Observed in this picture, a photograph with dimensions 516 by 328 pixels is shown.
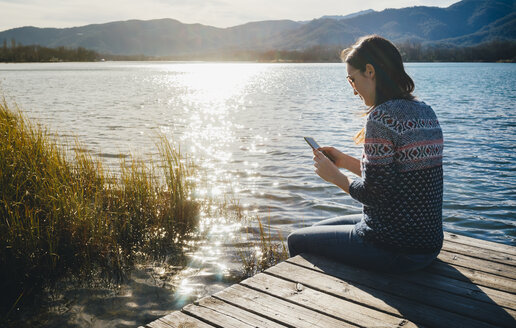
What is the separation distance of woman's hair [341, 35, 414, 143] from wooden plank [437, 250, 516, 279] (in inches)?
63.4

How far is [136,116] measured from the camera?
1980 cm

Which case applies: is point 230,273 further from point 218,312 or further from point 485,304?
point 485,304

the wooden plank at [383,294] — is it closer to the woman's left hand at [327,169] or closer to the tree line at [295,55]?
the woman's left hand at [327,169]

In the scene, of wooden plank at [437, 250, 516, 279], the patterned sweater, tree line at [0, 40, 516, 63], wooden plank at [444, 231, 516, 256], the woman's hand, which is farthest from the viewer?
tree line at [0, 40, 516, 63]

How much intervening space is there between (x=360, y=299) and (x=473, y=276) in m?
1.07

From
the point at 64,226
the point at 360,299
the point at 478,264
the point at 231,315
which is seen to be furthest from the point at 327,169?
the point at 64,226

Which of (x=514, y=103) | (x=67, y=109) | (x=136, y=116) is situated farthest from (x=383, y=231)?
(x=514, y=103)

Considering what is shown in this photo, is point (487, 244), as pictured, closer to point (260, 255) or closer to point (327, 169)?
point (327, 169)

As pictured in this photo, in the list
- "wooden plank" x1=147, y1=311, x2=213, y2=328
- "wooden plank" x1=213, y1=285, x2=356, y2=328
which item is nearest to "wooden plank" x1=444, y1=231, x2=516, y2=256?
"wooden plank" x1=213, y1=285, x2=356, y2=328

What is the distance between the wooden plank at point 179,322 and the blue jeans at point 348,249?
1275 millimetres

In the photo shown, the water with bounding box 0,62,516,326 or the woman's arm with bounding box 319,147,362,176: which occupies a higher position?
the woman's arm with bounding box 319,147,362,176

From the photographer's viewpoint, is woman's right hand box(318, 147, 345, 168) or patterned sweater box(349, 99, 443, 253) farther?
woman's right hand box(318, 147, 345, 168)

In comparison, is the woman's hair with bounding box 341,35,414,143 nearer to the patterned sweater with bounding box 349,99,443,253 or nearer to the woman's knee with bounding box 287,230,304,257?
the patterned sweater with bounding box 349,99,443,253

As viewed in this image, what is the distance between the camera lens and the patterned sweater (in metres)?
2.82
